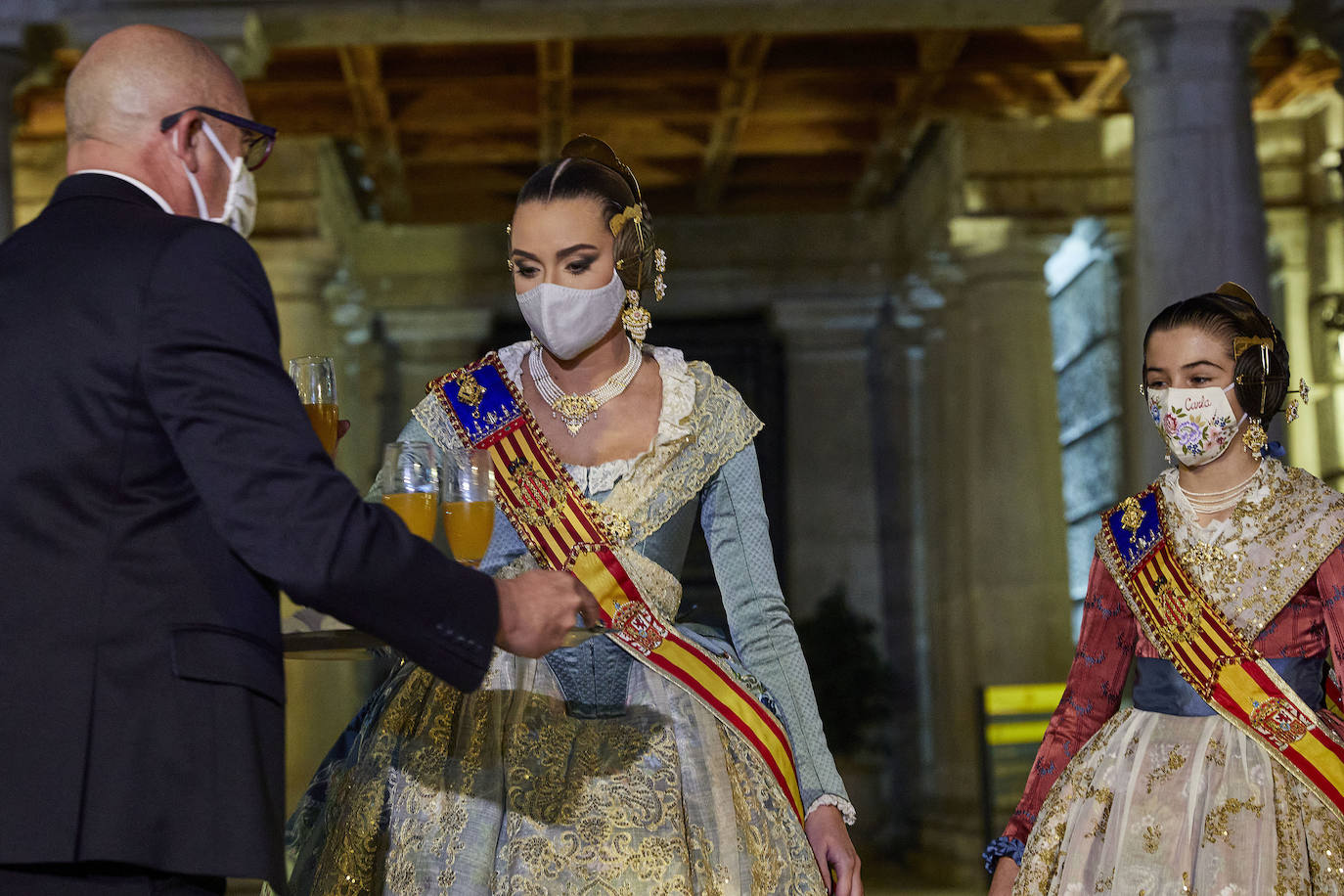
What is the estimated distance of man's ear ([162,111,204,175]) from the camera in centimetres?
217

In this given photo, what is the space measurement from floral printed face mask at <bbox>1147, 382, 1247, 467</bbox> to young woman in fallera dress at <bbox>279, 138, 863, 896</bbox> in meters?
0.91

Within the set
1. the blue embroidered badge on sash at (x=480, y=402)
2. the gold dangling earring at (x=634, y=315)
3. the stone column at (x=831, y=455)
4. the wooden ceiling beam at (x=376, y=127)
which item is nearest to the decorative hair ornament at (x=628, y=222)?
the gold dangling earring at (x=634, y=315)

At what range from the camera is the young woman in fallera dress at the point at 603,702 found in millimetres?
2664

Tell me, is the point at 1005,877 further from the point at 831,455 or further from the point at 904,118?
the point at 831,455

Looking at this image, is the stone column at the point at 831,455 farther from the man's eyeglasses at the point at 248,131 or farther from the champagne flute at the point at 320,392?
the man's eyeglasses at the point at 248,131

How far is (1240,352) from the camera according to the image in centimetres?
346

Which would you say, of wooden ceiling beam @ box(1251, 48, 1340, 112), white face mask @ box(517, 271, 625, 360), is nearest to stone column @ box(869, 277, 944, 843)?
wooden ceiling beam @ box(1251, 48, 1340, 112)

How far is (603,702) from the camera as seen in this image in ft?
9.79

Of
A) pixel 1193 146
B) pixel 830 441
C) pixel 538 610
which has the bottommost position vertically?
pixel 538 610

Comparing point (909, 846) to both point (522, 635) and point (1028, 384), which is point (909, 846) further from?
point (522, 635)

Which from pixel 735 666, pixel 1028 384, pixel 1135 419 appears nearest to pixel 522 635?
pixel 735 666

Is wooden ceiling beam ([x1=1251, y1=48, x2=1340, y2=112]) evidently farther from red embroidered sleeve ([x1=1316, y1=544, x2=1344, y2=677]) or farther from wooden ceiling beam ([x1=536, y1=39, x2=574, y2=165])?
red embroidered sleeve ([x1=1316, y1=544, x2=1344, y2=677])

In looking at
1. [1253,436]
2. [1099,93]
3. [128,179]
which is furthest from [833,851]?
[1099,93]

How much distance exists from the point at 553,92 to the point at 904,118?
2.48 meters
